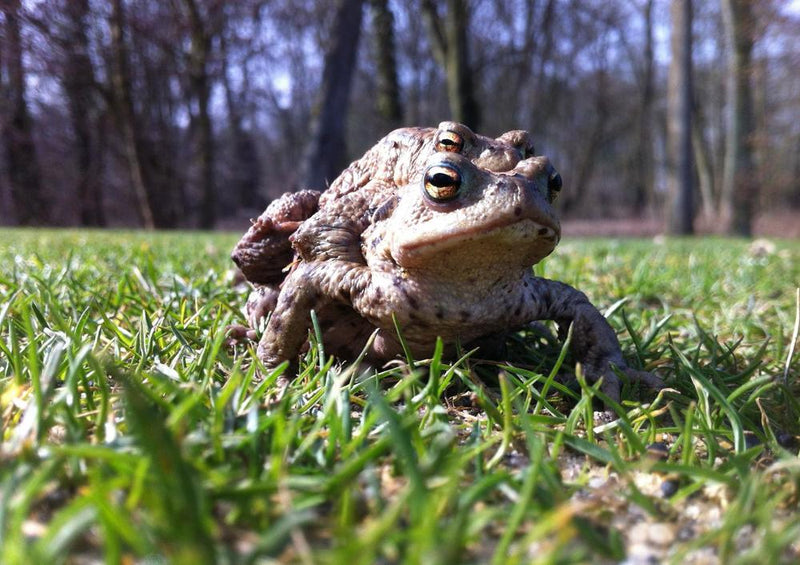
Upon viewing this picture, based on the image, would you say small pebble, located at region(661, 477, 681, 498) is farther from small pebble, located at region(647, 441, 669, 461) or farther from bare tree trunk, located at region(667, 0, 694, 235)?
bare tree trunk, located at region(667, 0, 694, 235)

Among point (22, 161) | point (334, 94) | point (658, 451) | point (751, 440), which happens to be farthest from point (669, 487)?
point (22, 161)

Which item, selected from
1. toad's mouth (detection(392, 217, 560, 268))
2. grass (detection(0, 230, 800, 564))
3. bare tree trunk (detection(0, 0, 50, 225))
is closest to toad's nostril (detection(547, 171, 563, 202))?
toad's mouth (detection(392, 217, 560, 268))

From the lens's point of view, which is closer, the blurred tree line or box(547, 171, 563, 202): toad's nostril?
box(547, 171, 563, 202): toad's nostril

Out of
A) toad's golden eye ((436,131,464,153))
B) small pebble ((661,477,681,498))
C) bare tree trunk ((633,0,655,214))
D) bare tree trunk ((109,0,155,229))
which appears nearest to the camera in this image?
small pebble ((661,477,681,498))

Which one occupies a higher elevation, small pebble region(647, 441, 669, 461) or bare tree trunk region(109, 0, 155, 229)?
bare tree trunk region(109, 0, 155, 229)

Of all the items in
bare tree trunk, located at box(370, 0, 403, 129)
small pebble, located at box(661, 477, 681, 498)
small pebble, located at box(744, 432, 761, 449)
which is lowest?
small pebble, located at box(744, 432, 761, 449)

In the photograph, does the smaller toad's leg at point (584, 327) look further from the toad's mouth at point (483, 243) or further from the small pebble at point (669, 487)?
the small pebble at point (669, 487)

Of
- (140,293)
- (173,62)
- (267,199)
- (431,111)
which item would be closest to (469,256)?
(140,293)

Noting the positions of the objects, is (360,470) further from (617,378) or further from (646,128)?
(646,128)

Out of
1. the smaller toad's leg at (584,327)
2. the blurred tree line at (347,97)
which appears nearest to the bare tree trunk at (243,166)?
the blurred tree line at (347,97)
